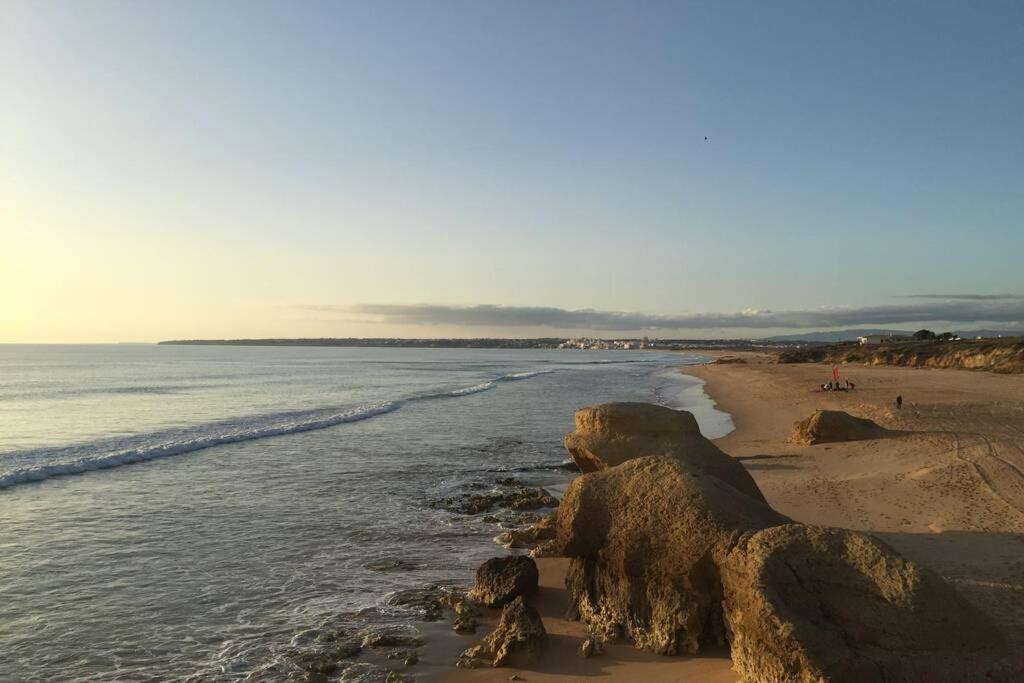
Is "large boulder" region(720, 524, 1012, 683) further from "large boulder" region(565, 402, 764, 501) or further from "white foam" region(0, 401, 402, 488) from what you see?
"white foam" region(0, 401, 402, 488)

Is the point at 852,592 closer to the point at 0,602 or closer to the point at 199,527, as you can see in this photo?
the point at 0,602

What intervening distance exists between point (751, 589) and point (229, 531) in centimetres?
1023

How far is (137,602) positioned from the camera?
30.1 ft

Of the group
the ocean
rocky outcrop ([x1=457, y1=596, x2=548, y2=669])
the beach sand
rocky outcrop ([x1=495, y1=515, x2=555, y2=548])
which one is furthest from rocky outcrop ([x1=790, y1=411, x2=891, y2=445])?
rocky outcrop ([x1=457, y1=596, x2=548, y2=669])

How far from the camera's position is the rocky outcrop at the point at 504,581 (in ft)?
28.6

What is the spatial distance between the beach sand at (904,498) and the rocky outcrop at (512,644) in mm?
127

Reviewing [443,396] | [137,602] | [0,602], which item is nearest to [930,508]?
[137,602]

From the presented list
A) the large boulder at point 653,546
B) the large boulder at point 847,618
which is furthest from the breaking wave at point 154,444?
the large boulder at point 847,618

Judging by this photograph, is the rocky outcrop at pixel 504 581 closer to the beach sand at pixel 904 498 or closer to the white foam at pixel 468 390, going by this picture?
the beach sand at pixel 904 498

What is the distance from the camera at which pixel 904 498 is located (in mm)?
12602

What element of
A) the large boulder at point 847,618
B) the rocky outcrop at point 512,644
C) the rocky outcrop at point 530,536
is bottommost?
the rocky outcrop at point 530,536

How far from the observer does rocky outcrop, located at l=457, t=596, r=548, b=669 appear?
7.17 m

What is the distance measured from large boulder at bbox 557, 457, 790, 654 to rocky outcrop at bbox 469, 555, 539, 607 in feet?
2.22

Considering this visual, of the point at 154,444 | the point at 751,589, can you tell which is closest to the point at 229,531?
the point at 751,589
